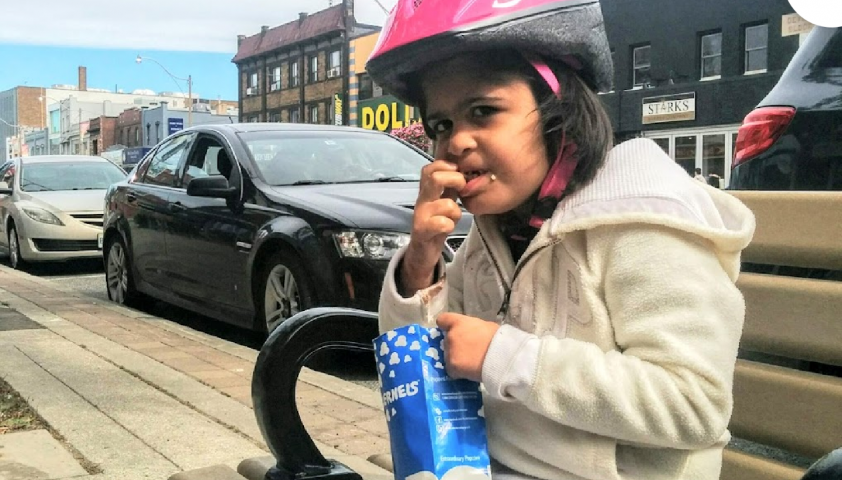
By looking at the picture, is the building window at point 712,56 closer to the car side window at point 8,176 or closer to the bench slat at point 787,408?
the car side window at point 8,176

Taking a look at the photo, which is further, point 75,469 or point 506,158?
point 75,469

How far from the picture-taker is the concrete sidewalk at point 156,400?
125 inches

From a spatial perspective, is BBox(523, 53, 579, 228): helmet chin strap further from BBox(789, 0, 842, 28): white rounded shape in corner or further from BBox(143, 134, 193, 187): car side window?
BBox(143, 134, 193, 187): car side window

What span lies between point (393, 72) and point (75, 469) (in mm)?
2023

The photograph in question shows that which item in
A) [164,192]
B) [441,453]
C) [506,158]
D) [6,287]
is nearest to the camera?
[441,453]

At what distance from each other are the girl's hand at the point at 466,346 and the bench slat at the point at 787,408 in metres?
0.57

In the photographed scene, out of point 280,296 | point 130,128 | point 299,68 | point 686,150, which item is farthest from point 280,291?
point 130,128

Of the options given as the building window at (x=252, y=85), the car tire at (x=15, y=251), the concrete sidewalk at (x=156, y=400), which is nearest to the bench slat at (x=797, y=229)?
the concrete sidewalk at (x=156, y=400)

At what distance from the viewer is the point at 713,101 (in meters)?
28.6

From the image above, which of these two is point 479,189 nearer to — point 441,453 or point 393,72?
point 393,72

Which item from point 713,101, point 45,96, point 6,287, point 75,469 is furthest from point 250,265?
point 45,96

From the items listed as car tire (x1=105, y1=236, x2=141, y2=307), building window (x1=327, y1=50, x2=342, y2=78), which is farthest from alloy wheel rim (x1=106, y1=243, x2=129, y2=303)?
building window (x1=327, y1=50, x2=342, y2=78)

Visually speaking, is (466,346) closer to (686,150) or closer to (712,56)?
(686,150)

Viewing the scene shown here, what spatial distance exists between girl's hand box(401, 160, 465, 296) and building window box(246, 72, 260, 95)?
63779mm
